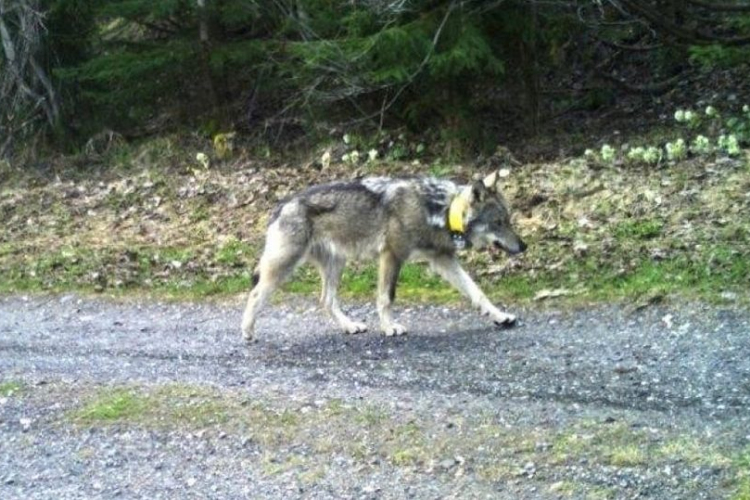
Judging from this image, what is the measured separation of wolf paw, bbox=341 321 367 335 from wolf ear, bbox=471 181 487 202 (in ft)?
5.41

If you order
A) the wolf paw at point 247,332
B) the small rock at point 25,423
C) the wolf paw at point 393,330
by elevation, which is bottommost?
the wolf paw at point 393,330

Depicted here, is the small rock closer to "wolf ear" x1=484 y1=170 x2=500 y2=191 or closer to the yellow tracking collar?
the yellow tracking collar

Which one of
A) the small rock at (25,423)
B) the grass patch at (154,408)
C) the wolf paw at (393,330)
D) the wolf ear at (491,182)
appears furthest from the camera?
the wolf ear at (491,182)

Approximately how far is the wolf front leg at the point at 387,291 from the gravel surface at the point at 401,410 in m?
0.21

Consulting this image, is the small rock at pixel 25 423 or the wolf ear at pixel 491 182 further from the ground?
the wolf ear at pixel 491 182

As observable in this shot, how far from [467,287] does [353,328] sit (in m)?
1.19

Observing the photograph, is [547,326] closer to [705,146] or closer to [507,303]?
[507,303]

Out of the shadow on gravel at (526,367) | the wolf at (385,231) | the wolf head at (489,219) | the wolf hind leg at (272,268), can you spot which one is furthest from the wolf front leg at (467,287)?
the wolf hind leg at (272,268)

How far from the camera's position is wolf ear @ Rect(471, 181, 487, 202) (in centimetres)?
1072

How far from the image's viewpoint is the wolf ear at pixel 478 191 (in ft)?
35.2

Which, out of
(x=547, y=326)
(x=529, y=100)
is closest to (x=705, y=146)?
(x=529, y=100)

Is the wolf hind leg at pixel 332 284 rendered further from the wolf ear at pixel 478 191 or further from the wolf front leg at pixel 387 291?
the wolf ear at pixel 478 191

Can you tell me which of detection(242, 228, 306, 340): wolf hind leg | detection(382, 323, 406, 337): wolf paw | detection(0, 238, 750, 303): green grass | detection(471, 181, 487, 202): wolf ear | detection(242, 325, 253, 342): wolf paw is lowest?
detection(0, 238, 750, 303): green grass

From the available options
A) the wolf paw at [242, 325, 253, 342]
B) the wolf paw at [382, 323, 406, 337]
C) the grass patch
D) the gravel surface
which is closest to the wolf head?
the gravel surface
